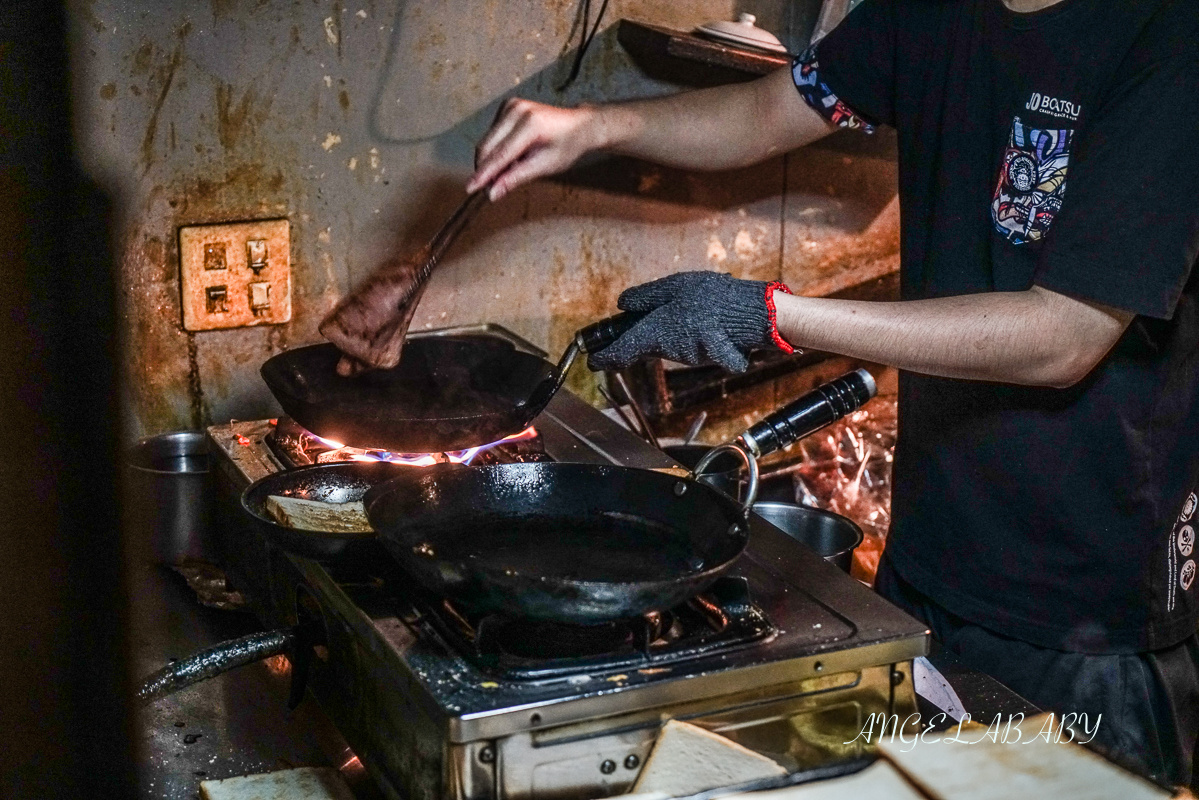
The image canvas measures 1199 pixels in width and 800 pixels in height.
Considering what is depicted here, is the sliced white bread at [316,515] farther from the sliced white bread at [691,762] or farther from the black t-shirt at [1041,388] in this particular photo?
the black t-shirt at [1041,388]

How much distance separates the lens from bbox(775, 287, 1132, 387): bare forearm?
5.43 ft

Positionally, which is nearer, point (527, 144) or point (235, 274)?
point (527, 144)

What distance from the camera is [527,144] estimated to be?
7.00 ft

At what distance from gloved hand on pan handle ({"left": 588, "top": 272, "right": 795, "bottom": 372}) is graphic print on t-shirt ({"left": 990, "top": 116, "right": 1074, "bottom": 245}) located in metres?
0.43

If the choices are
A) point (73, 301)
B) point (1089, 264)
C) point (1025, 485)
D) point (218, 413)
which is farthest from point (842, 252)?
point (73, 301)

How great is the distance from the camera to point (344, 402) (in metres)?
2.14

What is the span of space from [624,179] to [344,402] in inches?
37.7

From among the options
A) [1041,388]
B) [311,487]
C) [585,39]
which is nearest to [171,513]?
[311,487]

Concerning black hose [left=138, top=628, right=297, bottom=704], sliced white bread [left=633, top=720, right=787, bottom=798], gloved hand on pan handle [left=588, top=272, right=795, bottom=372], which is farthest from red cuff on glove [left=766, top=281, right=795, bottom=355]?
black hose [left=138, top=628, right=297, bottom=704]

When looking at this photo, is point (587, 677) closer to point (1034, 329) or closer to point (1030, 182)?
point (1034, 329)

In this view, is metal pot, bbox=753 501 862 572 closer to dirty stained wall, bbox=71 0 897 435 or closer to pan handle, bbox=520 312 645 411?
pan handle, bbox=520 312 645 411

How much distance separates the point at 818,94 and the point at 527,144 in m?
0.60

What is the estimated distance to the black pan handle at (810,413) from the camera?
1652mm

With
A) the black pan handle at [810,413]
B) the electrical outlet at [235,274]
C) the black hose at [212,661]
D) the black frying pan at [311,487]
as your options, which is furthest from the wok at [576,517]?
the electrical outlet at [235,274]
